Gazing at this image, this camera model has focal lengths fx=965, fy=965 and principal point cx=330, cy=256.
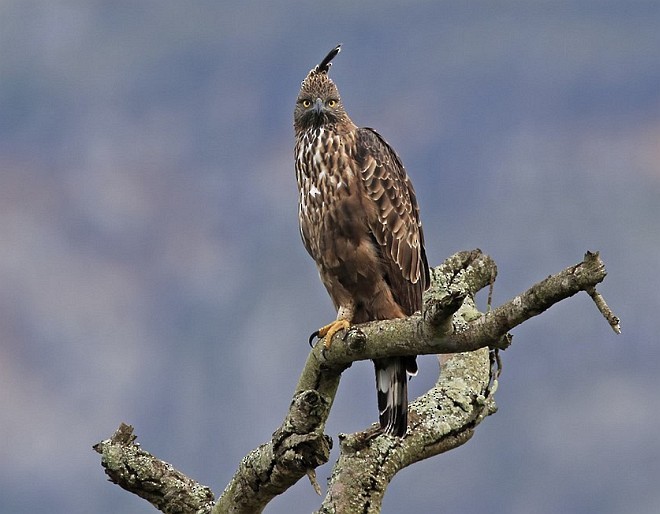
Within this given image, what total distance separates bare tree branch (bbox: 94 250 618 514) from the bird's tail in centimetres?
10

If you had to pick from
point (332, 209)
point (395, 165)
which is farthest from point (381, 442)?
point (395, 165)

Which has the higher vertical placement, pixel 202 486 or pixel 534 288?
pixel 202 486

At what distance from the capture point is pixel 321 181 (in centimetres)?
600

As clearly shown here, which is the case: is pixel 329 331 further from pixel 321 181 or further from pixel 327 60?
pixel 327 60

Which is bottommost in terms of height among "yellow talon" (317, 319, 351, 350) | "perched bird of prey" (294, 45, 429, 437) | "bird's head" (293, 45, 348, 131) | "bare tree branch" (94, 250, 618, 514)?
"bare tree branch" (94, 250, 618, 514)

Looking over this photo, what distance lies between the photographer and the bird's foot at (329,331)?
530cm

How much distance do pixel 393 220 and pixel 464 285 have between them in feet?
2.05

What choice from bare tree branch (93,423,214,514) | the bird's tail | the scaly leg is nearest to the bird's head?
the scaly leg

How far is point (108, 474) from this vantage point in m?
5.63

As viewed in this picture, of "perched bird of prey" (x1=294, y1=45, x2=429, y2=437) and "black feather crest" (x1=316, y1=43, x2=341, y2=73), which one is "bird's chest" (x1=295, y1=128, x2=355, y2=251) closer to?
"perched bird of prey" (x1=294, y1=45, x2=429, y2=437)

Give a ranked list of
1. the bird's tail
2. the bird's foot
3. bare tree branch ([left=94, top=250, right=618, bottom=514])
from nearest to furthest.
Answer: bare tree branch ([left=94, top=250, right=618, bottom=514]) → the bird's foot → the bird's tail

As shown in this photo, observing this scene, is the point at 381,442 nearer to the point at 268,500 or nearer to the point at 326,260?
the point at 268,500

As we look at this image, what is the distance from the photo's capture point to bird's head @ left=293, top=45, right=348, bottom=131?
21.0 feet

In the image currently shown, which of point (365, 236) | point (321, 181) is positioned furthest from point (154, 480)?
point (321, 181)
